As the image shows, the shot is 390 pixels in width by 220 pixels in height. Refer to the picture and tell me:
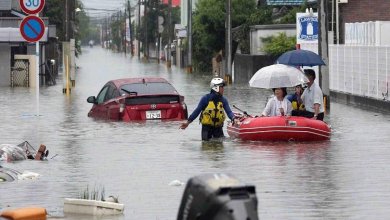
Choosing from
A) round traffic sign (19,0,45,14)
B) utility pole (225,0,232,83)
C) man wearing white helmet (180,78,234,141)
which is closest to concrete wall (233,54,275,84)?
utility pole (225,0,232,83)

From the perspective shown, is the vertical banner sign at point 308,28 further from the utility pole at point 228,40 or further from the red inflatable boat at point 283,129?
the utility pole at point 228,40

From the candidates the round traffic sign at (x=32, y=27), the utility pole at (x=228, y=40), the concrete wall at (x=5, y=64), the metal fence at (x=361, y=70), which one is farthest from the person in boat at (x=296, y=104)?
the utility pole at (x=228, y=40)

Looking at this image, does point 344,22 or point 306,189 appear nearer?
point 306,189

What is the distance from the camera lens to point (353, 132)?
27109mm

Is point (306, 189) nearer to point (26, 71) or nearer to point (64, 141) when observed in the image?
point (64, 141)

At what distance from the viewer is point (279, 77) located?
25.2 meters

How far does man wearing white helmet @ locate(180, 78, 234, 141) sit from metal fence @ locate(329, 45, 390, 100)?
11.9 metres

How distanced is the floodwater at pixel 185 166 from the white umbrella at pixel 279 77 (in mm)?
1405

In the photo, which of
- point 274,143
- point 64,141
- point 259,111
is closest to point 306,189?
point 274,143

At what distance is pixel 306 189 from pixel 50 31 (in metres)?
53.3

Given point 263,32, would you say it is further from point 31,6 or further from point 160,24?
point 160,24

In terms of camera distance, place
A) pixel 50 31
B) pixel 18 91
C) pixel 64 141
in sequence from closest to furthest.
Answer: pixel 64 141
pixel 18 91
pixel 50 31

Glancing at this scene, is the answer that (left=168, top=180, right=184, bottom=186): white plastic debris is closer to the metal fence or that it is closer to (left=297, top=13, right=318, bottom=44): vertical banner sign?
the metal fence

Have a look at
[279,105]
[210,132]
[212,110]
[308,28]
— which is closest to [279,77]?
[279,105]
